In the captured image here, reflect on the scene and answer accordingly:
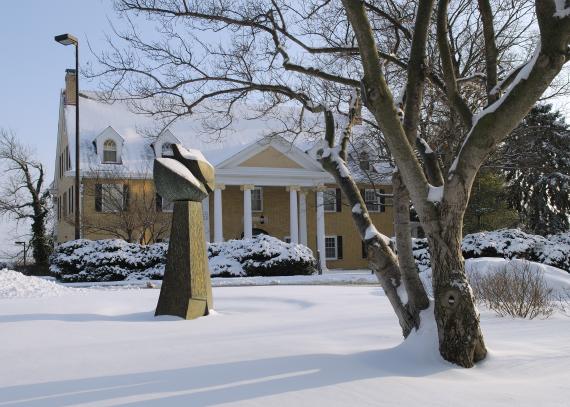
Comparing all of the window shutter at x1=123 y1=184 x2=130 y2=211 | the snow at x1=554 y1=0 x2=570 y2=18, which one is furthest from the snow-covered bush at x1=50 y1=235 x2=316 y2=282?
the snow at x1=554 y1=0 x2=570 y2=18

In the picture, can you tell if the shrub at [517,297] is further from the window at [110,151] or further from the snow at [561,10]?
the window at [110,151]

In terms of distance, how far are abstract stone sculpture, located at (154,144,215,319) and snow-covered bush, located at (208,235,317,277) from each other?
14670mm

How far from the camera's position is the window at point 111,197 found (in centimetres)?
2897

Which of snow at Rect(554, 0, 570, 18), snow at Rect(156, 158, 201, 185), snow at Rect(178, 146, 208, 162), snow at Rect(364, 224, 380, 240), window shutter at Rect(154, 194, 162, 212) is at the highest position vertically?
window shutter at Rect(154, 194, 162, 212)

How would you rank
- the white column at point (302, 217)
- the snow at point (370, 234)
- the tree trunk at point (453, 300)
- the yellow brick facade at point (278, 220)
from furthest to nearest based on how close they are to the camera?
the white column at point (302, 217) < the yellow brick facade at point (278, 220) < the snow at point (370, 234) < the tree trunk at point (453, 300)

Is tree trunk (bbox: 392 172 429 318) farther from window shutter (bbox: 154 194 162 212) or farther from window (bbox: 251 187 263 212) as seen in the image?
window (bbox: 251 187 263 212)

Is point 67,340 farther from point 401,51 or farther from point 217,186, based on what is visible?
point 217,186

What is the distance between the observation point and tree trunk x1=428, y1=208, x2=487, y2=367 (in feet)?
17.0

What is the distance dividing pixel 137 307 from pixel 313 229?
27.6 meters

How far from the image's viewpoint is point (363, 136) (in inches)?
1040

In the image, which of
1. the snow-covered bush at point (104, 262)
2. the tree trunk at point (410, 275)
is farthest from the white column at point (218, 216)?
the tree trunk at point (410, 275)

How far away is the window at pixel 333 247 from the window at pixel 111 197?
45.1 ft

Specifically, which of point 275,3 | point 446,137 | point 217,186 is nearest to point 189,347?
point 275,3

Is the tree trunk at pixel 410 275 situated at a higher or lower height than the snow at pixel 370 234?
lower
